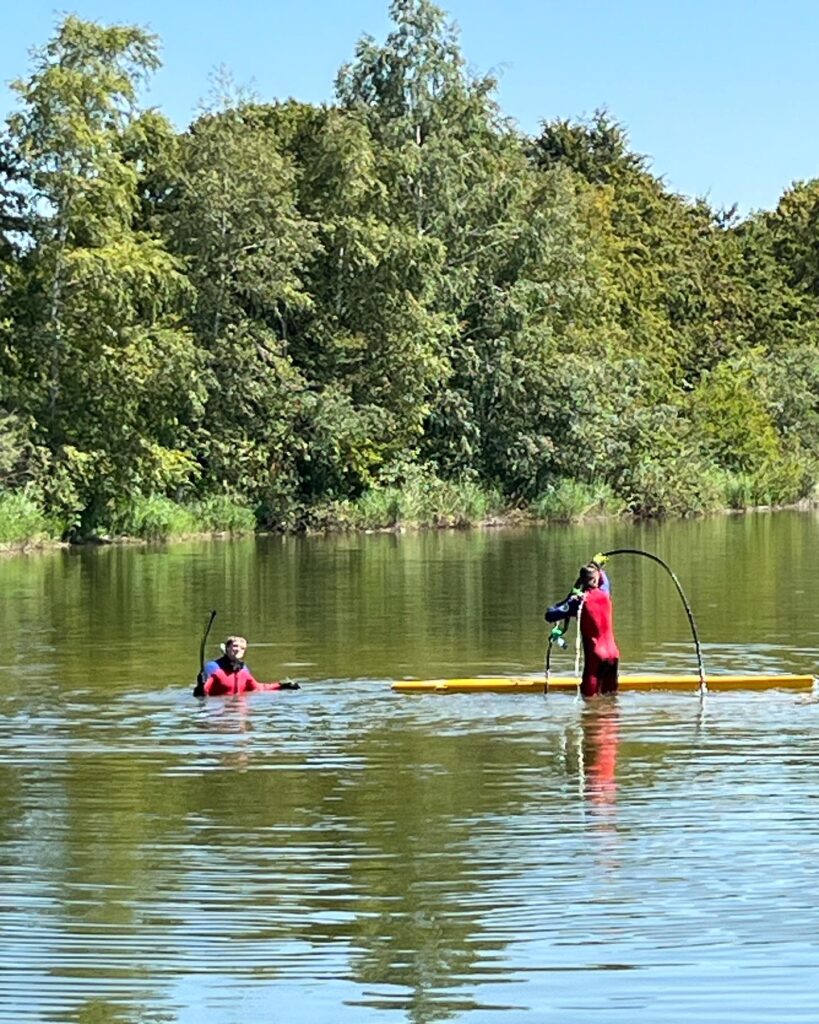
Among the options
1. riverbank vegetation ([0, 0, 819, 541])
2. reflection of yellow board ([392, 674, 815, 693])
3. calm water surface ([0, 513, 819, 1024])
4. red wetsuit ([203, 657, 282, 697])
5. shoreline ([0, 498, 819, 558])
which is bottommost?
calm water surface ([0, 513, 819, 1024])

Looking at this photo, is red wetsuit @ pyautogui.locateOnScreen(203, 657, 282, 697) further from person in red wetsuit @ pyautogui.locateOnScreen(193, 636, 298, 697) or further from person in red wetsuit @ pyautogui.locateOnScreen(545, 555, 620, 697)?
person in red wetsuit @ pyautogui.locateOnScreen(545, 555, 620, 697)

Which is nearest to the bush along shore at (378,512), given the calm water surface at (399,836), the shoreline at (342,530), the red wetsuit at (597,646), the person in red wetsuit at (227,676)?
the shoreline at (342,530)

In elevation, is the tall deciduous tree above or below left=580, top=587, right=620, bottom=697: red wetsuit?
above

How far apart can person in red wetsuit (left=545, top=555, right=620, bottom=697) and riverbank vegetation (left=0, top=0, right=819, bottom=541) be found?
3547cm

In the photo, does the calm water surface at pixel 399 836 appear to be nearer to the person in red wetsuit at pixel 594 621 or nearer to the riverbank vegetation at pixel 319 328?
the person in red wetsuit at pixel 594 621

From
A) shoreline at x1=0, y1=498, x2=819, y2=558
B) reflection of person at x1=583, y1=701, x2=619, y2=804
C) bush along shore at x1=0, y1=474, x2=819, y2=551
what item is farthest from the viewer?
bush along shore at x1=0, y1=474, x2=819, y2=551

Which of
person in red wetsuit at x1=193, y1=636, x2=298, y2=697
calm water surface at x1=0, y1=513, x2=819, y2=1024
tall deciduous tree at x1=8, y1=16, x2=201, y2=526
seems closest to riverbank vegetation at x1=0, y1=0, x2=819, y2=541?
tall deciduous tree at x1=8, y1=16, x2=201, y2=526

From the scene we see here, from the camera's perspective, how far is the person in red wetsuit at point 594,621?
21.8 m

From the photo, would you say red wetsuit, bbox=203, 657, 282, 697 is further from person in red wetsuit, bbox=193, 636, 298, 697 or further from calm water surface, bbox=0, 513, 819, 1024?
calm water surface, bbox=0, 513, 819, 1024

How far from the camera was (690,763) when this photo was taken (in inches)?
702

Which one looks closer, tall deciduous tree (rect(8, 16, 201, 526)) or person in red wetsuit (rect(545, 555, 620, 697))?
person in red wetsuit (rect(545, 555, 620, 697))

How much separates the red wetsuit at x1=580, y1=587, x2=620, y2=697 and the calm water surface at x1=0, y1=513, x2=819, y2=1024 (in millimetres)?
569

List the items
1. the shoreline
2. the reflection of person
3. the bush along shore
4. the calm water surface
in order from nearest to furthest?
the calm water surface < the reflection of person < the shoreline < the bush along shore

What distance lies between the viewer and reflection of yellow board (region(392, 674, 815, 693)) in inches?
917
